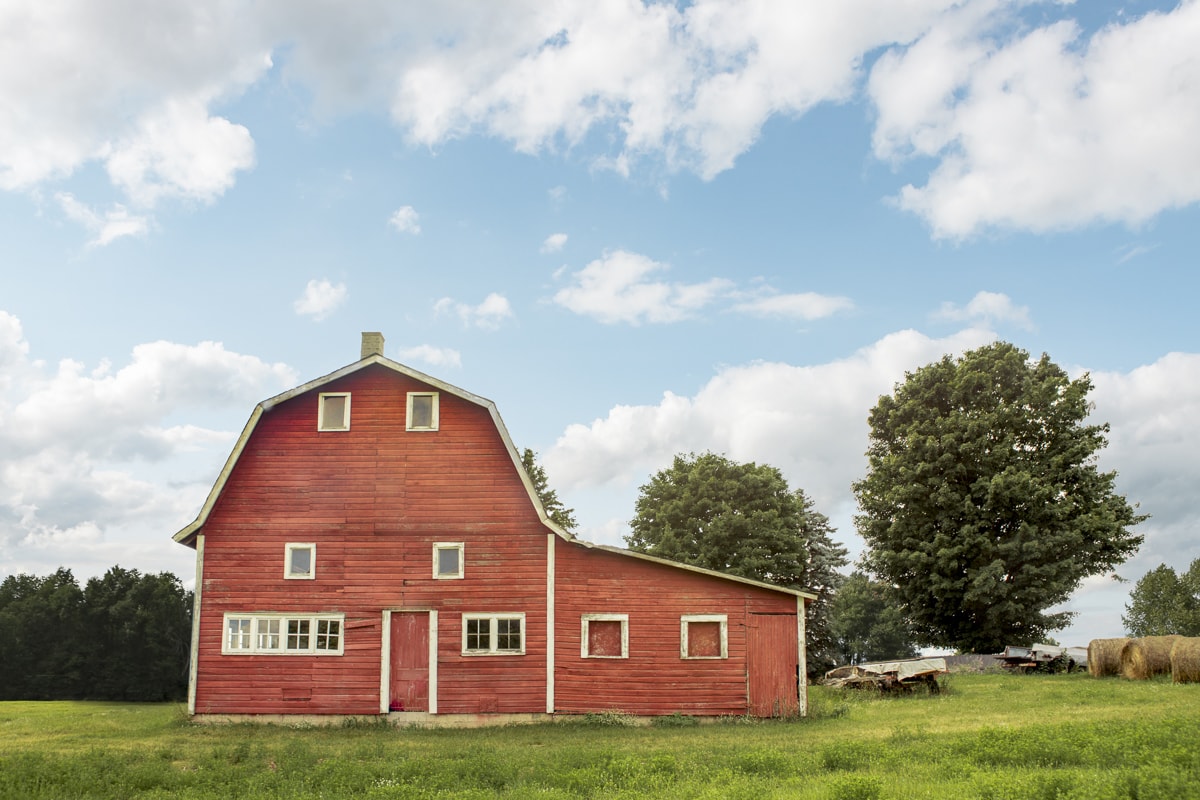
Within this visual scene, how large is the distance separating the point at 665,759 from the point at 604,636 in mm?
10384

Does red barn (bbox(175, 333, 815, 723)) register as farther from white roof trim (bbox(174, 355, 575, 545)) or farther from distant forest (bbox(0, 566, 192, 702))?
distant forest (bbox(0, 566, 192, 702))

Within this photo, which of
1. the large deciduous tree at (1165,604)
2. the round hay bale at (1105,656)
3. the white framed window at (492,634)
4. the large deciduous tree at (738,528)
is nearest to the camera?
the white framed window at (492,634)

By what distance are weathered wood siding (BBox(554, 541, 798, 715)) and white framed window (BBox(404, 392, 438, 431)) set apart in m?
5.11

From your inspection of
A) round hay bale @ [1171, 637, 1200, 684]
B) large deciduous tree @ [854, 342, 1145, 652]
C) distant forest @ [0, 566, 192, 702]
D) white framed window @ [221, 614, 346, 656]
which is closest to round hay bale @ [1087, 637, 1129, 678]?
round hay bale @ [1171, 637, 1200, 684]

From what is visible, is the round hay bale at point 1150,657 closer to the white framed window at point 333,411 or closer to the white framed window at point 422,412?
the white framed window at point 422,412

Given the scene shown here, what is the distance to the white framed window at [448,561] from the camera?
27266 mm

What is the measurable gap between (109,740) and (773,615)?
683 inches

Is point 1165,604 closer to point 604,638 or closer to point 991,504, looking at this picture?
point 991,504

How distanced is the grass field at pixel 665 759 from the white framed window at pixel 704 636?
6.15 feet

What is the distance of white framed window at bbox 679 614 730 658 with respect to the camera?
2702 centimetres

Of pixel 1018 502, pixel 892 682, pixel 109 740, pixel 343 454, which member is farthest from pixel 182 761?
pixel 1018 502

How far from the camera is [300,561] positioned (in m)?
27.5

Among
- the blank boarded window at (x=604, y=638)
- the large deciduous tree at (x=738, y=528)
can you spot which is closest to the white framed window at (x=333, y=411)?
the blank boarded window at (x=604, y=638)

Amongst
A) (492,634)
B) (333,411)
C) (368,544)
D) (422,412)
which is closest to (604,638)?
(492,634)
